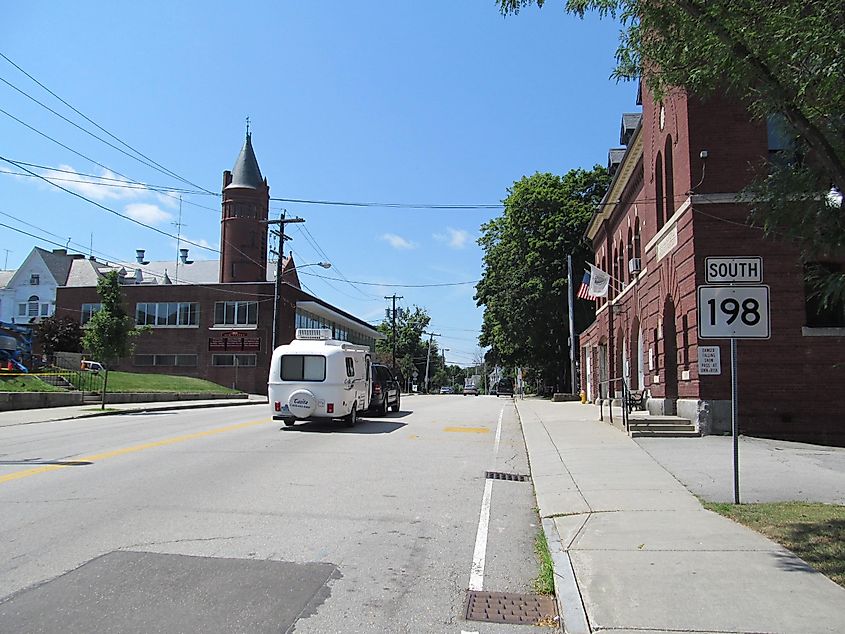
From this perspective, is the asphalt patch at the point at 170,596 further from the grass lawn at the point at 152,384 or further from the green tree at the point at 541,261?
the green tree at the point at 541,261

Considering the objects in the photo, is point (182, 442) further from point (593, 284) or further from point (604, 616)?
point (593, 284)

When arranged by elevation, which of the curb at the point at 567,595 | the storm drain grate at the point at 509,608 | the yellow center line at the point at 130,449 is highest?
the yellow center line at the point at 130,449

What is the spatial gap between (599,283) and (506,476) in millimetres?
20309

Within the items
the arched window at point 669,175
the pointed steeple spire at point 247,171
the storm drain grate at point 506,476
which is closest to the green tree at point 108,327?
the storm drain grate at point 506,476

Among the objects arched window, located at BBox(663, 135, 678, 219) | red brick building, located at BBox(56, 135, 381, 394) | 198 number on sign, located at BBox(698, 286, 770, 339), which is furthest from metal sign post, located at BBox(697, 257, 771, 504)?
red brick building, located at BBox(56, 135, 381, 394)

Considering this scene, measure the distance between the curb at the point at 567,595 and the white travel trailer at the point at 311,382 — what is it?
11808mm

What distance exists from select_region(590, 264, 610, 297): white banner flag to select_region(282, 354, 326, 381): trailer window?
16207mm

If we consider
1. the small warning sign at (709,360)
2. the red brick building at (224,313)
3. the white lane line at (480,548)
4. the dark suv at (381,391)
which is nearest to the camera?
the white lane line at (480,548)

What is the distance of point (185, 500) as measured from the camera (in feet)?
29.2

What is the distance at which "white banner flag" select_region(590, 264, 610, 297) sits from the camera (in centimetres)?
3075

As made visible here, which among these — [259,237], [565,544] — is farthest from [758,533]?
[259,237]

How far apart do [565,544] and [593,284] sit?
25268 millimetres

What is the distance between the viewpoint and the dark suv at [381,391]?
2437 cm

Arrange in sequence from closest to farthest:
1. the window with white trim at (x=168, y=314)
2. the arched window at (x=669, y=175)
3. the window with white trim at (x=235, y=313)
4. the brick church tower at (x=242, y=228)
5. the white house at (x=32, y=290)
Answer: the arched window at (x=669, y=175) < the window with white trim at (x=235, y=313) < the window with white trim at (x=168, y=314) < the brick church tower at (x=242, y=228) < the white house at (x=32, y=290)
